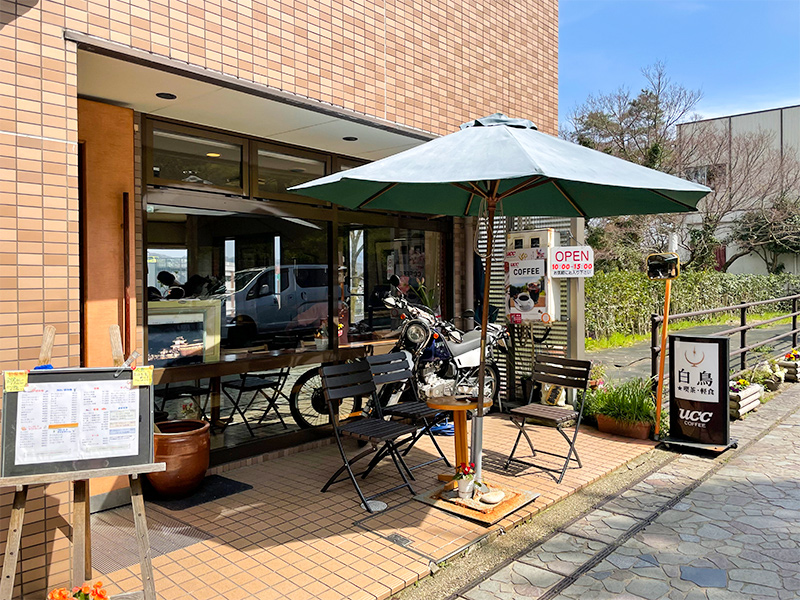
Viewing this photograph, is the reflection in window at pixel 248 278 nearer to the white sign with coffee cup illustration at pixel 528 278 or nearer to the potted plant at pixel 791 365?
the white sign with coffee cup illustration at pixel 528 278

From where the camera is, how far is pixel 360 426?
4.80m

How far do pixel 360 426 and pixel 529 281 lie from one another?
314 cm

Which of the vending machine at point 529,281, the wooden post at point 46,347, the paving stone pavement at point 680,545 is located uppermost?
the vending machine at point 529,281

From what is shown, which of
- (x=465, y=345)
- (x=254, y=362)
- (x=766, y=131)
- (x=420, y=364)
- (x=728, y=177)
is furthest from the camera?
(x=766, y=131)

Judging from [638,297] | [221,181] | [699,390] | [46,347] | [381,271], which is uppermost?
[221,181]

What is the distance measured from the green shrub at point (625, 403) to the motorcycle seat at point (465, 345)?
55.6 inches

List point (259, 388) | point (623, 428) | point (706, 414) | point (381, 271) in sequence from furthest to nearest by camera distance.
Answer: point (381, 271) → point (623, 428) → point (706, 414) → point (259, 388)

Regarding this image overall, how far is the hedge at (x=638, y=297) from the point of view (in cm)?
1467

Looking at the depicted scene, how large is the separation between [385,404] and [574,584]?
3.39m

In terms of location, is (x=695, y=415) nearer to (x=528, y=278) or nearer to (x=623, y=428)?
(x=623, y=428)

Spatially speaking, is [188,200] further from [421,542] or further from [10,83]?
[421,542]

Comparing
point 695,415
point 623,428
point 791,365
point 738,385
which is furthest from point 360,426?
point 791,365

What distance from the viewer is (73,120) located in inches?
132

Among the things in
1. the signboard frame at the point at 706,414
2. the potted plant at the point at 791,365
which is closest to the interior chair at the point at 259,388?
the signboard frame at the point at 706,414
